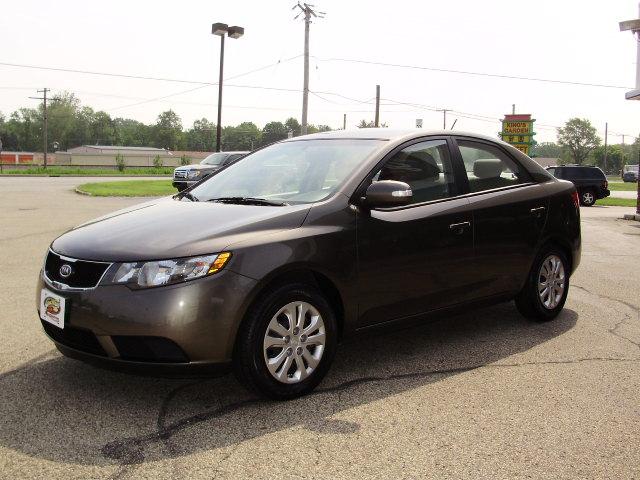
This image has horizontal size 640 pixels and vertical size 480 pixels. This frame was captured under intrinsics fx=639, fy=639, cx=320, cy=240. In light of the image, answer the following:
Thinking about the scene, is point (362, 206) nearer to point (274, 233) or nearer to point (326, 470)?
point (274, 233)

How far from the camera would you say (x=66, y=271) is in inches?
140

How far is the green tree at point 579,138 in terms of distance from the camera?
6132 inches

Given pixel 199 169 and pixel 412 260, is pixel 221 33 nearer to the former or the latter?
pixel 199 169

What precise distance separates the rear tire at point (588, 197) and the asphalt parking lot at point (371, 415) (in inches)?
897

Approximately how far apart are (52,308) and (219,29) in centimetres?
2977

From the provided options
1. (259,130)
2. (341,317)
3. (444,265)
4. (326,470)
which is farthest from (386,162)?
(259,130)

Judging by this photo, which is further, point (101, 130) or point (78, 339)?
point (101, 130)

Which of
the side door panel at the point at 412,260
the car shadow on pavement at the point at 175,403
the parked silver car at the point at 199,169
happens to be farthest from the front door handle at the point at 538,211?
the parked silver car at the point at 199,169

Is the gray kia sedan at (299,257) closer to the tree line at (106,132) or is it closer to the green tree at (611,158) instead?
the tree line at (106,132)

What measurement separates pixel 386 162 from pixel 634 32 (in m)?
19.9

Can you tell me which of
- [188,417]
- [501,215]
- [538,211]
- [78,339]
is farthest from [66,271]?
[538,211]

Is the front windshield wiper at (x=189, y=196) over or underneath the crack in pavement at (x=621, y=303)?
over

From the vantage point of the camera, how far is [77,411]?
3500 millimetres

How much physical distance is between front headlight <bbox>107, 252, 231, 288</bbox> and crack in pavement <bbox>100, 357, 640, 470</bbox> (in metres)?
0.75
